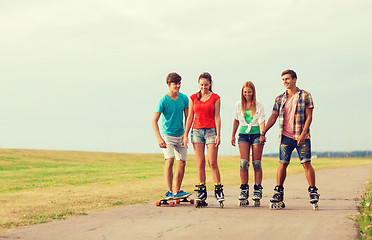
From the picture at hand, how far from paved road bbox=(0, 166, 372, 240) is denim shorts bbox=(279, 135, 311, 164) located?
90 cm

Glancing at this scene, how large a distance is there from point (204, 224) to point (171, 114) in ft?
9.84

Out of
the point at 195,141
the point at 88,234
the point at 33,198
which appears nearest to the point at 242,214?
the point at 195,141

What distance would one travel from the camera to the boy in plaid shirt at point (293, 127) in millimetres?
7762

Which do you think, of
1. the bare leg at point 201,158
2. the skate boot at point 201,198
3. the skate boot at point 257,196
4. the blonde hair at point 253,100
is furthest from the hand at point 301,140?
the skate boot at point 201,198

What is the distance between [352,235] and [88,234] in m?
3.31

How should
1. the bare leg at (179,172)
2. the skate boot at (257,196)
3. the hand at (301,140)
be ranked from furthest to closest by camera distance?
1. the bare leg at (179,172)
2. the skate boot at (257,196)
3. the hand at (301,140)

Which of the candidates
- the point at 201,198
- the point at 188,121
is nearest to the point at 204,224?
the point at 201,198

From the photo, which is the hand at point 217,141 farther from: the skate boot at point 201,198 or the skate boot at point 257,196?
the skate boot at point 257,196

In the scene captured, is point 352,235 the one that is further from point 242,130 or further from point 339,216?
point 242,130

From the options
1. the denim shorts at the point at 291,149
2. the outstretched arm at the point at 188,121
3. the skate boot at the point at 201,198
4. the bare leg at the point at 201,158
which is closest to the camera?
the denim shorts at the point at 291,149

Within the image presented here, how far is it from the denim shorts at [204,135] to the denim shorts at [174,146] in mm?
377

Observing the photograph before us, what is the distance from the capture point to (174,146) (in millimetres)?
8805

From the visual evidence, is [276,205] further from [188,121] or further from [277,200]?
[188,121]

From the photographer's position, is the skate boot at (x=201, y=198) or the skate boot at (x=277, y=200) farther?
the skate boot at (x=201, y=198)
